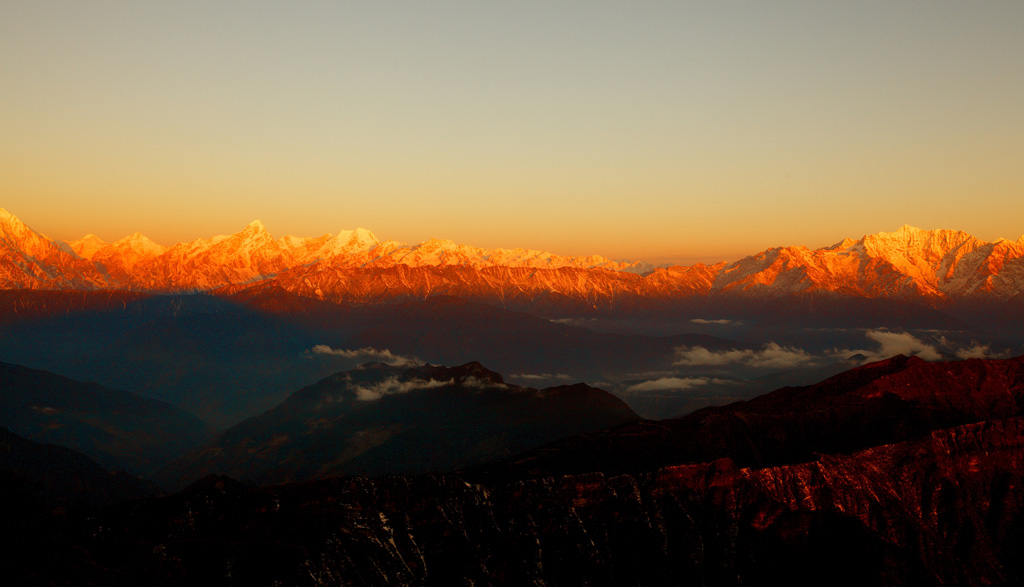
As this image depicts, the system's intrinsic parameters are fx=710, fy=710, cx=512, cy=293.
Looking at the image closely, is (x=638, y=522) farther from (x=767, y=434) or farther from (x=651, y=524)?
(x=767, y=434)

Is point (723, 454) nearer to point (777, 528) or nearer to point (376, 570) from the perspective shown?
point (777, 528)

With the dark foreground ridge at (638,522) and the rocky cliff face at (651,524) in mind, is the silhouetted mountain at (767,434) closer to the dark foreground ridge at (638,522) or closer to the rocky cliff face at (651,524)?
the dark foreground ridge at (638,522)

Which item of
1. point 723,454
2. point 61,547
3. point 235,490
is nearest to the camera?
point 61,547

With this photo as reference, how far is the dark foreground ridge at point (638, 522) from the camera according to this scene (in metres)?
126

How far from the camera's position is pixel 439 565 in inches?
5423

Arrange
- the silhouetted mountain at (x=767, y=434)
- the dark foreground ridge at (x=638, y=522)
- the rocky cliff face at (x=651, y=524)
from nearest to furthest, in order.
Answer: the dark foreground ridge at (x=638, y=522)
the rocky cliff face at (x=651, y=524)
the silhouetted mountain at (x=767, y=434)

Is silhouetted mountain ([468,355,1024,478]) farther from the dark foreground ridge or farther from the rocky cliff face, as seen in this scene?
the rocky cliff face

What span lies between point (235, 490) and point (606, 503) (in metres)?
77.1

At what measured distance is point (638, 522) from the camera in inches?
6048

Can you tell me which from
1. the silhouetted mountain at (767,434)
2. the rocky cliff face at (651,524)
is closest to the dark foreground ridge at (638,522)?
the rocky cliff face at (651,524)

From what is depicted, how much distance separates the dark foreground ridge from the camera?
126m

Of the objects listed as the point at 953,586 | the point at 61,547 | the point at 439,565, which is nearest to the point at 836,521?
the point at 953,586

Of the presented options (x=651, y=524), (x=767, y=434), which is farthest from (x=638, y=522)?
(x=767, y=434)

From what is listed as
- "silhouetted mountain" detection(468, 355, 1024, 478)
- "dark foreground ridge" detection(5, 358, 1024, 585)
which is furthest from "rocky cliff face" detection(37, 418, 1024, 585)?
"silhouetted mountain" detection(468, 355, 1024, 478)
